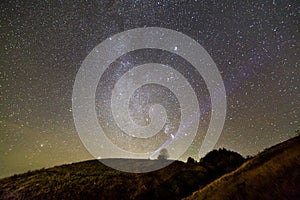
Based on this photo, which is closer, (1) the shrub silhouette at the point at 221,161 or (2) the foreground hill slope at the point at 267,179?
(2) the foreground hill slope at the point at 267,179

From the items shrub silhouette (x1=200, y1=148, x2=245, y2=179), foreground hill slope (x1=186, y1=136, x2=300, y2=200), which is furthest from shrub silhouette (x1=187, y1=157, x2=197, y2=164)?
foreground hill slope (x1=186, y1=136, x2=300, y2=200)

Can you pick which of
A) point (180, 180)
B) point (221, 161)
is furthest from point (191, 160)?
point (180, 180)

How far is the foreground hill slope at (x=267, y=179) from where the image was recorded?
10.4 m

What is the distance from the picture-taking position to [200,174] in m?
17.9

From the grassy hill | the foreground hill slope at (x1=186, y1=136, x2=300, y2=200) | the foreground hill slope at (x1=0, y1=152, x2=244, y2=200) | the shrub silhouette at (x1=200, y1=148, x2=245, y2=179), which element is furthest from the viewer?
the shrub silhouette at (x1=200, y1=148, x2=245, y2=179)

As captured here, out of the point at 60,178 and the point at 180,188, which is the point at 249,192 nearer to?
the point at 180,188

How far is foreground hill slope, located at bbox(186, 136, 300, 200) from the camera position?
10.4m

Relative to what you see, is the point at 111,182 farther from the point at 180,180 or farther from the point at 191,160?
the point at 191,160

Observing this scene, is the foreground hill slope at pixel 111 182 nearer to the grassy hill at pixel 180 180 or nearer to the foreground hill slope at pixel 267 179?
the grassy hill at pixel 180 180

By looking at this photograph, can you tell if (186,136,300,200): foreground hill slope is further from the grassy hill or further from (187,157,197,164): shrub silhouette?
(187,157,197,164): shrub silhouette

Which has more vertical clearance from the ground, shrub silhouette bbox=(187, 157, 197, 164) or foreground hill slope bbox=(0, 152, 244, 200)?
shrub silhouette bbox=(187, 157, 197, 164)

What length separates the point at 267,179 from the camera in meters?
11.1

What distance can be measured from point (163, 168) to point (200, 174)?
3355mm

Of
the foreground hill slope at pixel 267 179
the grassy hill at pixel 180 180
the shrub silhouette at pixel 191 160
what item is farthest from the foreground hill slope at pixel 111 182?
the foreground hill slope at pixel 267 179
